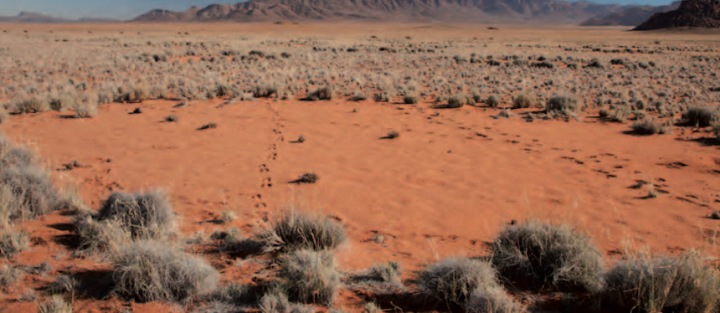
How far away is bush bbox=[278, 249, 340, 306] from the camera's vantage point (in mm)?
3654

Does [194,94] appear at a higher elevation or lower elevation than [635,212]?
higher

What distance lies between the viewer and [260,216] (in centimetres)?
564

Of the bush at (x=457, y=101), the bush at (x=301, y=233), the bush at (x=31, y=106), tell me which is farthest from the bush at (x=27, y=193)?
the bush at (x=457, y=101)

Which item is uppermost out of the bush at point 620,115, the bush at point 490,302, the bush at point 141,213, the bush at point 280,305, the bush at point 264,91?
the bush at point 264,91

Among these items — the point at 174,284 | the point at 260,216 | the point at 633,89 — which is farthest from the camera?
the point at 633,89

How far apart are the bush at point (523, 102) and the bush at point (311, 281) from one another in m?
11.6

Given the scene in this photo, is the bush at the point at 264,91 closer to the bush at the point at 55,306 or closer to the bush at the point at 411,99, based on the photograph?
the bush at the point at 411,99

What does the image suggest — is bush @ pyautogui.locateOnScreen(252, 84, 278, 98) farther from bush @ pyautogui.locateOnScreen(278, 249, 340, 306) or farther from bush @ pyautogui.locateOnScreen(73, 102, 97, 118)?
bush @ pyautogui.locateOnScreen(278, 249, 340, 306)

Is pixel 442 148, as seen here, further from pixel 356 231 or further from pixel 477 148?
pixel 356 231

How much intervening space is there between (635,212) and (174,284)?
19.6ft

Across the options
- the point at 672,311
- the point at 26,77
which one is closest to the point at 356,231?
the point at 672,311

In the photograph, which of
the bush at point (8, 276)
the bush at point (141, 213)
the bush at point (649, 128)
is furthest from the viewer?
the bush at point (649, 128)

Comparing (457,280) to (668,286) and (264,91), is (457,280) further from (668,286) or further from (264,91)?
(264,91)

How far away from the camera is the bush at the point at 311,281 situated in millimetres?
3654
